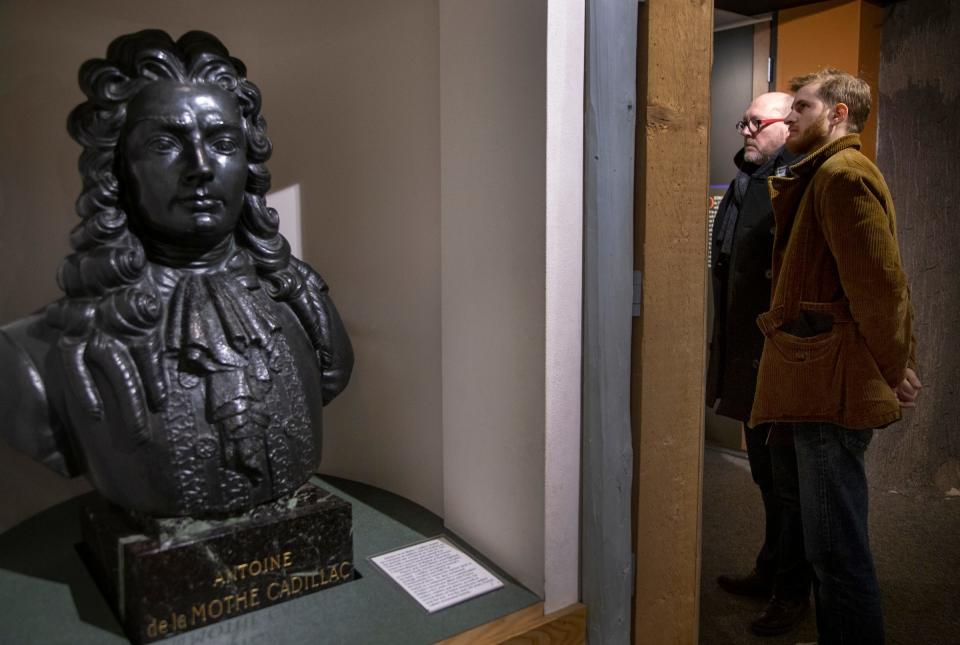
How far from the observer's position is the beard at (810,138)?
7.77 feet

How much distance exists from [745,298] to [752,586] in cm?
105

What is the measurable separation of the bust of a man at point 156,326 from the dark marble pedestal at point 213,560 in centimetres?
5

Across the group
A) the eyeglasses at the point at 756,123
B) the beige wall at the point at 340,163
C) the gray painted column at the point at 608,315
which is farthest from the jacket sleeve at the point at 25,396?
the eyeglasses at the point at 756,123

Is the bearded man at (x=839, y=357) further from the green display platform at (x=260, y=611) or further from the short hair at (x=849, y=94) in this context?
the green display platform at (x=260, y=611)

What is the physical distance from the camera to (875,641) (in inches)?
82.5

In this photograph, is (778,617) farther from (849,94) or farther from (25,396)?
(25,396)

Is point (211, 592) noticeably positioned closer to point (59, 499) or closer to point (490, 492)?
point (490, 492)

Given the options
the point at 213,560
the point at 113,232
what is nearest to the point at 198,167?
the point at 113,232

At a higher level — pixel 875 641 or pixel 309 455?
pixel 309 455

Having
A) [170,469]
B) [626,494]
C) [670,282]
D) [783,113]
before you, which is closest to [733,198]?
[783,113]

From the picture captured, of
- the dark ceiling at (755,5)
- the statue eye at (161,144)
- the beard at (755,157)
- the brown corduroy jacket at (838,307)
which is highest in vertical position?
the dark ceiling at (755,5)

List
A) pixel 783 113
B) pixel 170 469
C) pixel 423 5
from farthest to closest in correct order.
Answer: pixel 783 113 < pixel 423 5 < pixel 170 469

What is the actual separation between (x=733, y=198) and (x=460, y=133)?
138 cm

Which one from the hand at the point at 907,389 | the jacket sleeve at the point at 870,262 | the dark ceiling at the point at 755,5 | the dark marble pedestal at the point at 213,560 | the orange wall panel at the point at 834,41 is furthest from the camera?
the dark ceiling at the point at 755,5
